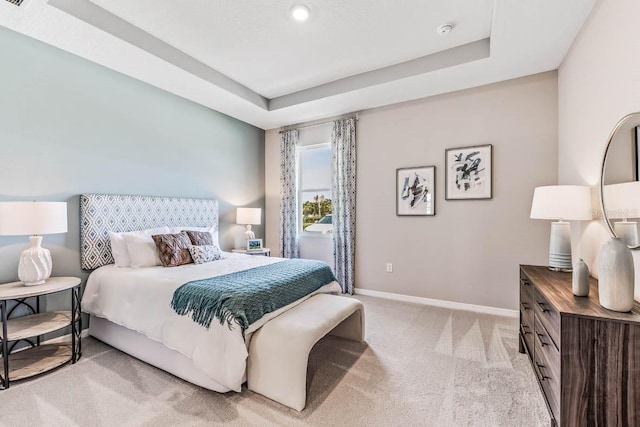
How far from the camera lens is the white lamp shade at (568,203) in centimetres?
207

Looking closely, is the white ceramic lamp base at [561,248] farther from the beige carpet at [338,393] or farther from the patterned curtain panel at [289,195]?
the patterned curtain panel at [289,195]

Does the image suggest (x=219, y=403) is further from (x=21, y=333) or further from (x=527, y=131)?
(x=527, y=131)

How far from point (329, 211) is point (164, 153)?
2.48 metres

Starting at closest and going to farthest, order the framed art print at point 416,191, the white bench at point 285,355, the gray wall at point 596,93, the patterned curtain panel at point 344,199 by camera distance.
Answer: the gray wall at point 596,93, the white bench at point 285,355, the framed art print at point 416,191, the patterned curtain panel at point 344,199

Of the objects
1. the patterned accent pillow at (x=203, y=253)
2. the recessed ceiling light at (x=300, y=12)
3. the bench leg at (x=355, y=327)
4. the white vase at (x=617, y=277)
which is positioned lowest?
the bench leg at (x=355, y=327)

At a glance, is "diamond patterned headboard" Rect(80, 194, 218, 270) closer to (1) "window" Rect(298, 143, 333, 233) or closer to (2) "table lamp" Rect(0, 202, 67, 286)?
(2) "table lamp" Rect(0, 202, 67, 286)

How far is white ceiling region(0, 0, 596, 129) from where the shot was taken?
2.34 meters

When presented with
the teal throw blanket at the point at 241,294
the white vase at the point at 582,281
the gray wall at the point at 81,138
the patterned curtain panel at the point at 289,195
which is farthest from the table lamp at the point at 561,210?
the gray wall at the point at 81,138

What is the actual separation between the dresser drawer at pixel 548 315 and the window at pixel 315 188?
10.0 ft

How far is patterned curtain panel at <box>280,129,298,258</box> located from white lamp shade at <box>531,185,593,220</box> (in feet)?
11.3

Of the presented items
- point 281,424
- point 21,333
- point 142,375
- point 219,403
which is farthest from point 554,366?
point 21,333

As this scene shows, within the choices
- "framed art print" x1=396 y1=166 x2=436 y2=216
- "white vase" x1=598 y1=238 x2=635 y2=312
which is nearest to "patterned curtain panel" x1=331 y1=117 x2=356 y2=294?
"framed art print" x1=396 y1=166 x2=436 y2=216

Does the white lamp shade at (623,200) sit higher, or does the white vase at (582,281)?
the white lamp shade at (623,200)

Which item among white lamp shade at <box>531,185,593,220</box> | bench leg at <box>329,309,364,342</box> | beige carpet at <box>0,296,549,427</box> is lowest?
beige carpet at <box>0,296,549,427</box>
